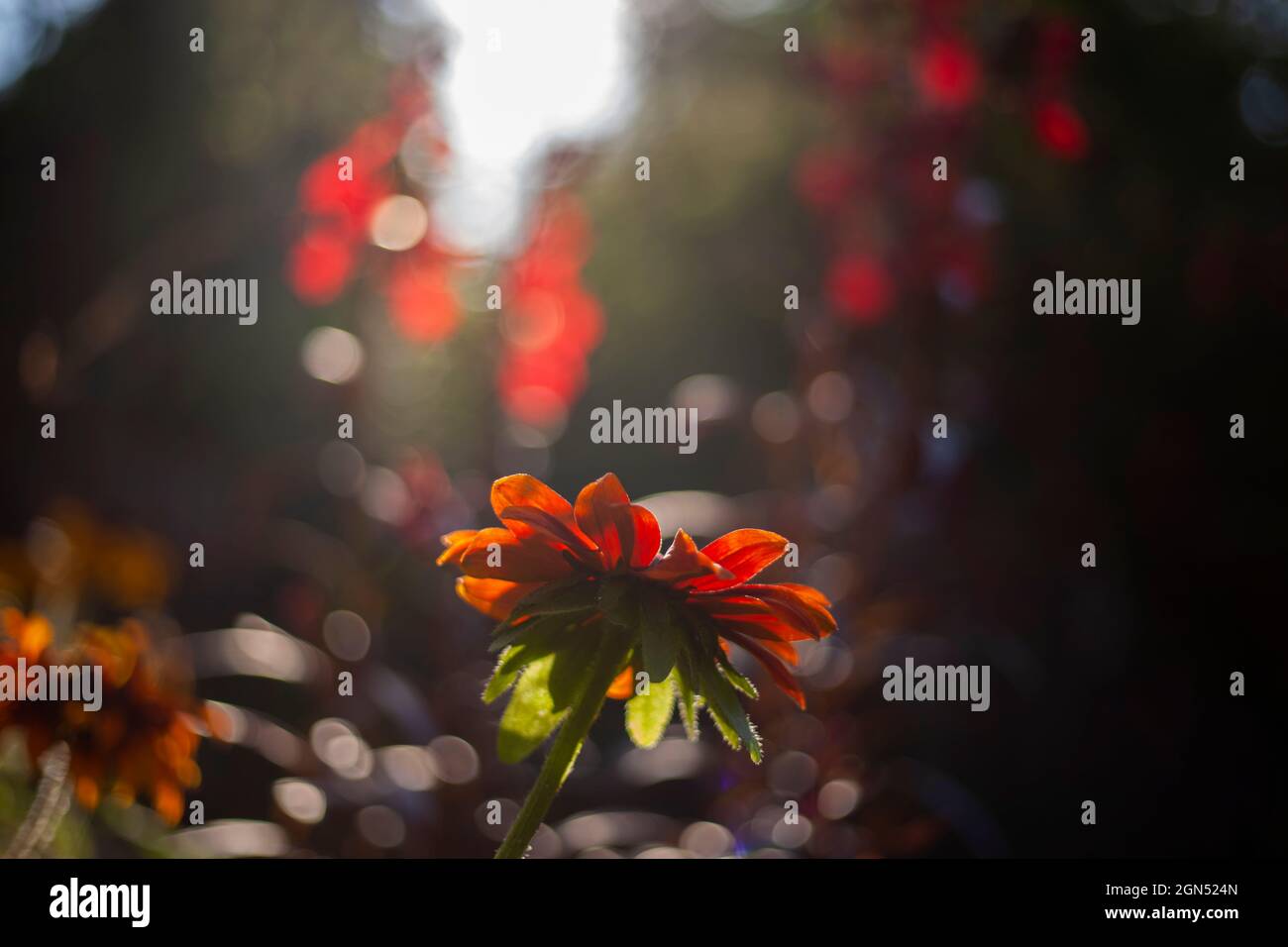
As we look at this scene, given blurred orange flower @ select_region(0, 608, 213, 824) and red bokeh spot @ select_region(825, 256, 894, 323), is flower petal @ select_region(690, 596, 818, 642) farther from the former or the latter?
red bokeh spot @ select_region(825, 256, 894, 323)

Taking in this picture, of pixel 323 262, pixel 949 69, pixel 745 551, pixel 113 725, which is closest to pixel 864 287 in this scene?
pixel 949 69

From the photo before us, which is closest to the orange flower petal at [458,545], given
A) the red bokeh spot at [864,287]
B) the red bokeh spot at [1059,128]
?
the red bokeh spot at [1059,128]

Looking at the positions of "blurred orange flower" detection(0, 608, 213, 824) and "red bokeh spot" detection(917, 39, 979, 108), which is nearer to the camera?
"blurred orange flower" detection(0, 608, 213, 824)

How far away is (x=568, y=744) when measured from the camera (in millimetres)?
438

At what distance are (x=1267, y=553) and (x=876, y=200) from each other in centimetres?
110

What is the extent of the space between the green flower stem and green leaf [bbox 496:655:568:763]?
11mm

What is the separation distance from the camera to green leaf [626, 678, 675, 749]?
476 mm

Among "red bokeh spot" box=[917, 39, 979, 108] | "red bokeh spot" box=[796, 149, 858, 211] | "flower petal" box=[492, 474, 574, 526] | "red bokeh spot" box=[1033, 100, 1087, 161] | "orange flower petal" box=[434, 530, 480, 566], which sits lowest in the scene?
"orange flower petal" box=[434, 530, 480, 566]

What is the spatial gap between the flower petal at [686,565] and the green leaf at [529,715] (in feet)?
0.25

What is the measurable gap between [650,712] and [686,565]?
3.6 inches

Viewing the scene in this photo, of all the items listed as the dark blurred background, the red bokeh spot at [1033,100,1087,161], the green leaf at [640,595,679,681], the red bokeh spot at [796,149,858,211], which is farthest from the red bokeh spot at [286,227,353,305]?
the green leaf at [640,595,679,681]

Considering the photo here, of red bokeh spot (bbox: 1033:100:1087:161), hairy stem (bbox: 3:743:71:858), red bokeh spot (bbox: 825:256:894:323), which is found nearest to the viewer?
hairy stem (bbox: 3:743:71:858)

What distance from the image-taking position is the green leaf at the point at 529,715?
0.45 metres

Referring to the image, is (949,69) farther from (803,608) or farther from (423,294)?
(803,608)
